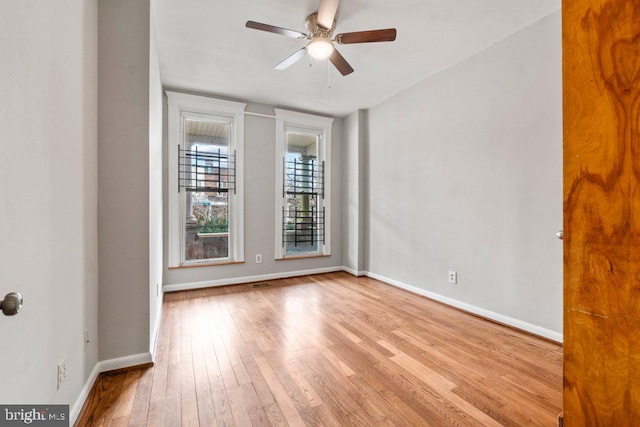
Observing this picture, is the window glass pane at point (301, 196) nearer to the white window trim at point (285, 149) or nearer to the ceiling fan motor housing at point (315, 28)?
the white window trim at point (285, 149)

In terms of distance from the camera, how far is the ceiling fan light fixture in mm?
2309

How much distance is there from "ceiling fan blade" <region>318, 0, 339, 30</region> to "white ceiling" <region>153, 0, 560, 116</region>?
0.68 feet

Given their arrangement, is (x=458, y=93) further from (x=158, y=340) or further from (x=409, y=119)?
(x=158, y=340)

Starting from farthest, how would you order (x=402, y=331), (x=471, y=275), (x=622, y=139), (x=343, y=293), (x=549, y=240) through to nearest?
1. (x=343, y=293)
2. (x=471, y=275)
3. (x=402, y=331)
4. (x=549, y=240)
5. (x=622, y=139)

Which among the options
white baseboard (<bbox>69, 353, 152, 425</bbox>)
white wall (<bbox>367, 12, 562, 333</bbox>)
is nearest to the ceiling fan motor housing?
white wall (<bbox>367, 12, 562, 333</bbox>)

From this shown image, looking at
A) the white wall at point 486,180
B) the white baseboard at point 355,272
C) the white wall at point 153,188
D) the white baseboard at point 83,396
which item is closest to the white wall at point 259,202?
the white baseboard at point 355,272

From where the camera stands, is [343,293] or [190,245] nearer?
[343,293]

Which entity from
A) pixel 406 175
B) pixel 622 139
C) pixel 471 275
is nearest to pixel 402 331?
pixel 471 275

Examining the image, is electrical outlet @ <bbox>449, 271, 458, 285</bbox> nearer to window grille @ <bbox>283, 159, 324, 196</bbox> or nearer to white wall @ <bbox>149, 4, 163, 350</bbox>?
window grille @ <bbox>283, 159, 324, 196</bbox>

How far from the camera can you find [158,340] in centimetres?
237

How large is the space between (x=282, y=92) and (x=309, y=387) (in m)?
3.44

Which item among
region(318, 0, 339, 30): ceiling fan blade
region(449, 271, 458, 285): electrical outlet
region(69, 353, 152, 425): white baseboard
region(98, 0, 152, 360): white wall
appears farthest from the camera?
region(449, 271, 458, 285): electrical outlet

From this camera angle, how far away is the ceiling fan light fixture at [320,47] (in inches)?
90.9

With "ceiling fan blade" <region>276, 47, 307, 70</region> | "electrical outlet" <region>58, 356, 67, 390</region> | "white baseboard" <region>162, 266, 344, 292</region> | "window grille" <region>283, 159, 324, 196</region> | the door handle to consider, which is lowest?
"white baseboard" <region>162, 266, 344, 292</region>
